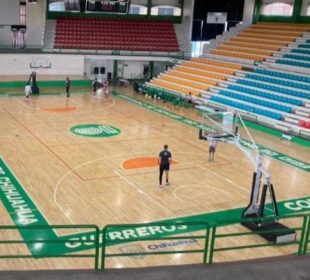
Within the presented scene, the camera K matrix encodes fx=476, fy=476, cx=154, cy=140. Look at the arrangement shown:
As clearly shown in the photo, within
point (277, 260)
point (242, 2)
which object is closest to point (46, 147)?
point (277, 260)

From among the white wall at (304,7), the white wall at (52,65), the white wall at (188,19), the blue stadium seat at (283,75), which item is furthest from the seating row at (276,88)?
the white wall at (52,65)

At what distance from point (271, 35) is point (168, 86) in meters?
9.06

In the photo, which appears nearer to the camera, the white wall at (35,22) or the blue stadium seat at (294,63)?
the blue stadium seat at (294,63)

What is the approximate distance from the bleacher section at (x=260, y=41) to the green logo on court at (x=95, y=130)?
14.4m

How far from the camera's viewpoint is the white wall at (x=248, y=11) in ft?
127

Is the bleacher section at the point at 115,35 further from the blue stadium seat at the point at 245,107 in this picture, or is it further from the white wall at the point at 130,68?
the blue stadium seat at the point at 245,107

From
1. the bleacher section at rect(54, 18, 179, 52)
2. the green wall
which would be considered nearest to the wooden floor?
the bleacher section at rect(54, 18, 179, 52)

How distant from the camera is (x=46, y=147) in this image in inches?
742

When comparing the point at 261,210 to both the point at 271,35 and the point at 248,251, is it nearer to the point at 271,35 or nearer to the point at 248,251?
the point at 248,251

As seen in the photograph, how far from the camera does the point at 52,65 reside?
35.4 meters

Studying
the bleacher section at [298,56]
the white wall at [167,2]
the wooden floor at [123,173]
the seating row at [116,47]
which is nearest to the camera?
Answer: the wooden floor at [123,173]

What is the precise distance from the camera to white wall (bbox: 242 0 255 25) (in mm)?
38625

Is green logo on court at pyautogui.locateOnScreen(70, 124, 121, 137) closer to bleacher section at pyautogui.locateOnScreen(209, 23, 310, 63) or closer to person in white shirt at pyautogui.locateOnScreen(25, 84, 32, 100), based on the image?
person in white shirt at pyautogui.locateOnScreen(25, 84, 32, 100)

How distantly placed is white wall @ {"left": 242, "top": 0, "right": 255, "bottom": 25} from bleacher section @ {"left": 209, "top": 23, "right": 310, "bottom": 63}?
1.13 m
